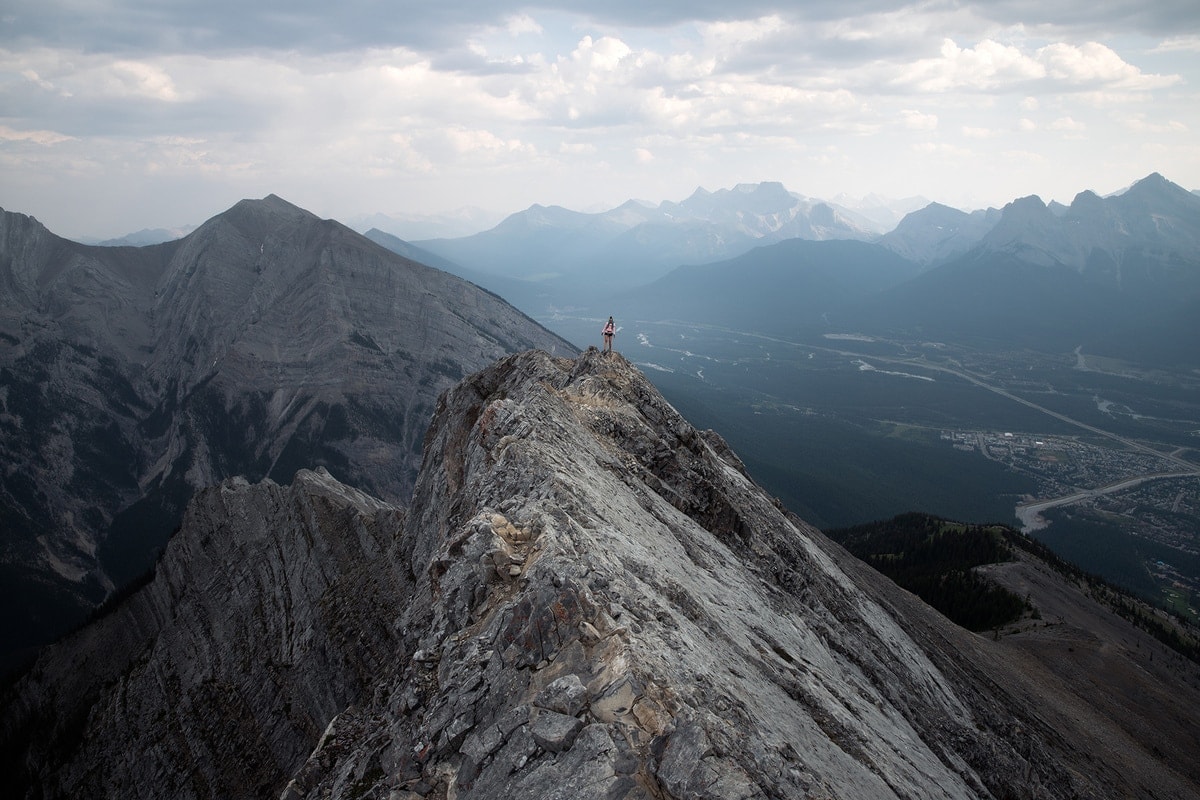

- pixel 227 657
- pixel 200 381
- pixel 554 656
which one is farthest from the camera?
pixel 200 381

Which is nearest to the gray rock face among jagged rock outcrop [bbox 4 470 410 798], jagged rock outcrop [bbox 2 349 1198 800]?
jagged rock outcrop [bbox 4 470 410 798]

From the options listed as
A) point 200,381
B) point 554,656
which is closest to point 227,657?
point 554,656

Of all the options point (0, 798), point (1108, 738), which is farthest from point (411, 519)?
point (1108, 738)

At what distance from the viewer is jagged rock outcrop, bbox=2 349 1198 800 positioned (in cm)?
1405

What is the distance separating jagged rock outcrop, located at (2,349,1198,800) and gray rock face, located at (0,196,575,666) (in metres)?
90.8

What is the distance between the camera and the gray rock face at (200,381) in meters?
149

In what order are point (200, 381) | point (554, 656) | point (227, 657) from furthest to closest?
point (200, 381)
point (227, 657)
point (554, 656)

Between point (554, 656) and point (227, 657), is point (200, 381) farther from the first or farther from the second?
point (554, 656)

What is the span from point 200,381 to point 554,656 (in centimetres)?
18995

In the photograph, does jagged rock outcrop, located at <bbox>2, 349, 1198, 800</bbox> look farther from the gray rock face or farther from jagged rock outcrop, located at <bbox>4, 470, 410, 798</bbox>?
the gray rock face

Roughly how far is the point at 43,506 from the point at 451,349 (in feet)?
325

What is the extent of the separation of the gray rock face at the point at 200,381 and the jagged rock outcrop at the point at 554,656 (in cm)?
9077

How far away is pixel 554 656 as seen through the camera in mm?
14914

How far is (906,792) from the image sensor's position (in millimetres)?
20891
